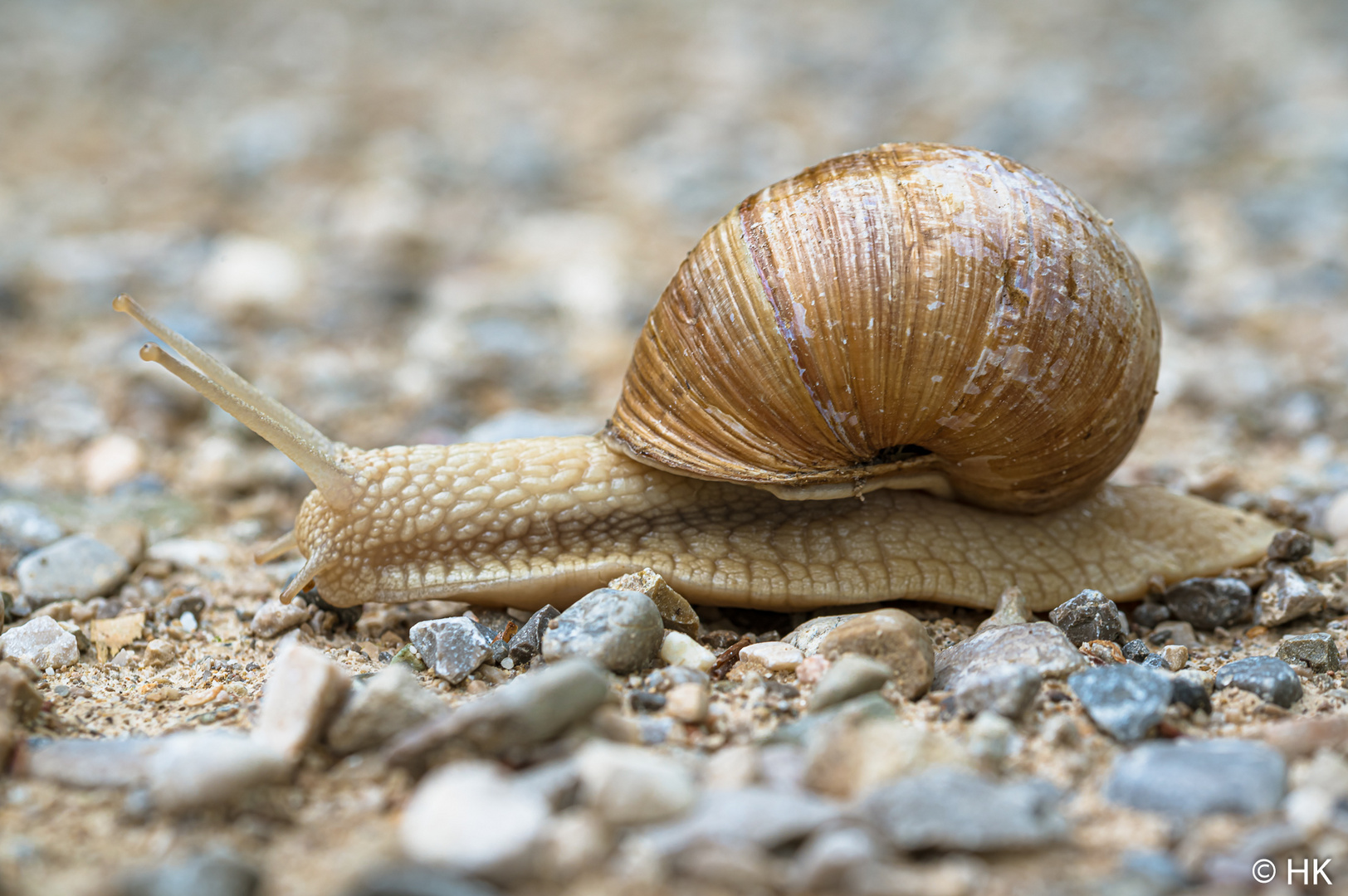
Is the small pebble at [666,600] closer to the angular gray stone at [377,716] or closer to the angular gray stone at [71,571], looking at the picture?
the angular gray stone at [377,716]

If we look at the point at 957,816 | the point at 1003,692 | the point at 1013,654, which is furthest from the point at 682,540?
the point at 957,816

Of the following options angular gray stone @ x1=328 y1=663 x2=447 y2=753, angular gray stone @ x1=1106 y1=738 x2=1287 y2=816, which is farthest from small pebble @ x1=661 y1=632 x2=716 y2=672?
angular gray stone @ x1=1106 y1=738 x2=1287 y2=816

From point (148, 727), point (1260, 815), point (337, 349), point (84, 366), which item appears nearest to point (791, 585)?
point (1260, 815)

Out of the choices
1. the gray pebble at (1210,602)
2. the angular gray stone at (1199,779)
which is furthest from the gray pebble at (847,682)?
the gray pebble at (1210,602)

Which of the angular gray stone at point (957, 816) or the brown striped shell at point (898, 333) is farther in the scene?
the brown striped shell at point (898, 333)

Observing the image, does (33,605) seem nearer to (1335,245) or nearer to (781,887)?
(781,887)

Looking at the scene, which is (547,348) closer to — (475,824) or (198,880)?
(475,824)
